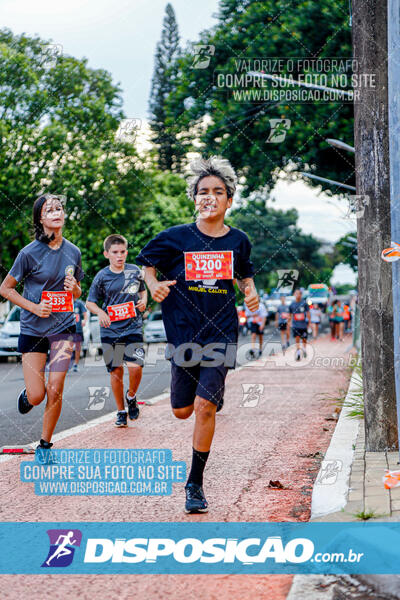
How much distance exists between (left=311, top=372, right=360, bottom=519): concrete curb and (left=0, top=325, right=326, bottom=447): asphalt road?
2.67 meters

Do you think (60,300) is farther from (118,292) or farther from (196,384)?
(118,292)

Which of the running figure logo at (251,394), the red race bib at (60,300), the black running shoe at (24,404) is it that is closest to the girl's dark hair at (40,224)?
the red race bib at (60,300)

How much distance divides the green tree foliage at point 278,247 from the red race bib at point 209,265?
5479 centimetres

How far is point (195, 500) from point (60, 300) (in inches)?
84.4

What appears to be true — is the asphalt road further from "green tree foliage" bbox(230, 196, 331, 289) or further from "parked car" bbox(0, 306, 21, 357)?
"green tree foliage" bbox(230, 196, 331, 289)

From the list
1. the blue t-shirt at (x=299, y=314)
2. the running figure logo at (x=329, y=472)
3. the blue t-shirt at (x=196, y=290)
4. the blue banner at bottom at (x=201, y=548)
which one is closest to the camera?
the blue banner at bottom at (x=201, y=548)

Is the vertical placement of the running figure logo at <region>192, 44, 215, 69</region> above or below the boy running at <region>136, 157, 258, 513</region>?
above

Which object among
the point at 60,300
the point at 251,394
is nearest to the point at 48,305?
the point at 60,300

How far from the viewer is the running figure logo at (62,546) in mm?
3842

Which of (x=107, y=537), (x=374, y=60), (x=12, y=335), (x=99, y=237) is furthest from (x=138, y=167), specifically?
(x=107, y=537)

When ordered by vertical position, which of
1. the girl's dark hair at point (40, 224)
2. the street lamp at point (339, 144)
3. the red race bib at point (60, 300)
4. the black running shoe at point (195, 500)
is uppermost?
the street lamp at point (339, 144)

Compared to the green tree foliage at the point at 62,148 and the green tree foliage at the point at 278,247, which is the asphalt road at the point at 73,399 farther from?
the green tree foliage at the point at 278,247

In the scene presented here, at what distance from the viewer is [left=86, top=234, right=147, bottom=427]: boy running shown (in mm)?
8211

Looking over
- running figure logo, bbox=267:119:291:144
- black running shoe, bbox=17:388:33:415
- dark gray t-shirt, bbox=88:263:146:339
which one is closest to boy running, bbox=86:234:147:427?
dark gray t-shirt, bbox=88:263:146:339
